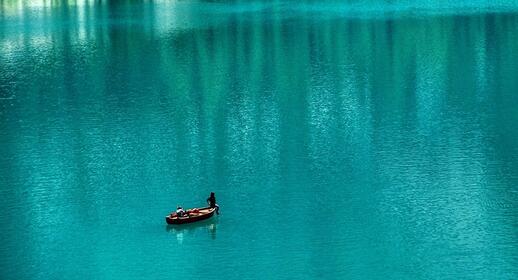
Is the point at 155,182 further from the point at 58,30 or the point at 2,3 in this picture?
the point at 2,3

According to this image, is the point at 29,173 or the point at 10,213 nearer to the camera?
the point at 10,213

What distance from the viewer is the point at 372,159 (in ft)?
159

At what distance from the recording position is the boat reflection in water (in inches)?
1563

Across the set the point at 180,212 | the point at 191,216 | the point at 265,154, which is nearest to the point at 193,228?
the point at 191,216

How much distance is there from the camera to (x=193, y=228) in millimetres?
40188

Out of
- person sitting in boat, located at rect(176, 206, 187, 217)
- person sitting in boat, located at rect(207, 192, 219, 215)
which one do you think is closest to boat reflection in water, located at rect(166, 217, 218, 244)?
person sitting in boat, located at rect(176, 206, 187, 217)

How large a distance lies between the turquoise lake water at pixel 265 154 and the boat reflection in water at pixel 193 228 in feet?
0.36

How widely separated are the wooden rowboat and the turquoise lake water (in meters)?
0.40

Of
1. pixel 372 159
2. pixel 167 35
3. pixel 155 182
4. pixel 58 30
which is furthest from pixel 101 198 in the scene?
pixel 58 30

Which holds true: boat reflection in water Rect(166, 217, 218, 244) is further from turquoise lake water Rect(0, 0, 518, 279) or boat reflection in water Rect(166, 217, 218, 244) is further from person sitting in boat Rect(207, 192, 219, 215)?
person sitting in boat Rect(207, 192, 219, 215)

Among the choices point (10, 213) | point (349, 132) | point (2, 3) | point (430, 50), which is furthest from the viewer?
point (2, 3)

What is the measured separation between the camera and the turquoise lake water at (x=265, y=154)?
1496 inches

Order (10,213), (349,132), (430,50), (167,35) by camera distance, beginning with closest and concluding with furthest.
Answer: (10,213)
(349,132)
(430,50)
(167,35)

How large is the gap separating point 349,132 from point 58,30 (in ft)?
160
